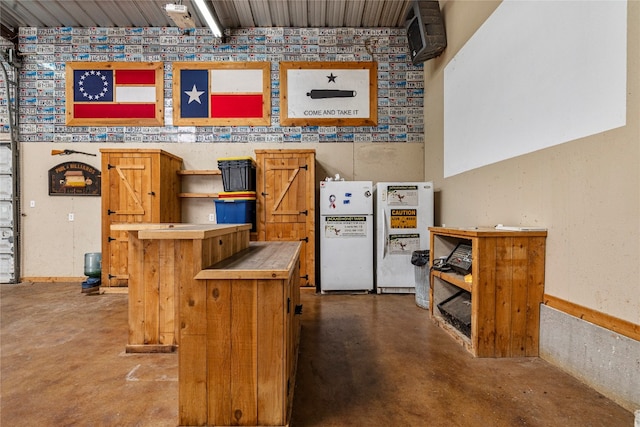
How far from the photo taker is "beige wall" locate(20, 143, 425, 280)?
4809 millimetres

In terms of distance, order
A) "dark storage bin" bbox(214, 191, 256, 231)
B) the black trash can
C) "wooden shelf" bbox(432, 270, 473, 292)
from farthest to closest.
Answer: "dark storage bin" bbox(214, 191, 256, 231), the black trash can, "wooden shelf" bbox(432, 270, 473, 292)

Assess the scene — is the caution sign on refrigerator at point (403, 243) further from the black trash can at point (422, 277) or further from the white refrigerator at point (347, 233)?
the black trash can at point (422, 277)

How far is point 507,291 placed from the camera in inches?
90.0

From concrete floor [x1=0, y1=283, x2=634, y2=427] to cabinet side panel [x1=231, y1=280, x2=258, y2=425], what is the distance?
0.99 feet

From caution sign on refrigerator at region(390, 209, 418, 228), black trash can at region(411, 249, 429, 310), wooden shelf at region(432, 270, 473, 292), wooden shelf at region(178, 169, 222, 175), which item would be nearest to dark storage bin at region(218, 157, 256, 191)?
wooden shelf at region(178, 169, 222, 175)

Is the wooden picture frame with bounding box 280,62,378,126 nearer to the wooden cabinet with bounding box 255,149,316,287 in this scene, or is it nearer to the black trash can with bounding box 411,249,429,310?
the wooden cabinet with bounding box 255,149,316,287

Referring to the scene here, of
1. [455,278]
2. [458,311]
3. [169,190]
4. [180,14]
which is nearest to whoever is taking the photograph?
[455,278]

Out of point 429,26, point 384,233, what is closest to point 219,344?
point 384,233

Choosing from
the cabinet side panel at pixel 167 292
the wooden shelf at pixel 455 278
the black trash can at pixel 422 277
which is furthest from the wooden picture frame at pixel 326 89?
the cabinet side panel at pixel 167 292

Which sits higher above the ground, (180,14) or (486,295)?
(180,14)

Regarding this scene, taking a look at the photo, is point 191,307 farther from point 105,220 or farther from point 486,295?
point 105,220

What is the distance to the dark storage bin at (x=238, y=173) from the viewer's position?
422 centimetres

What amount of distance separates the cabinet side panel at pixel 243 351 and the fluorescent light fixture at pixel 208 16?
407cm

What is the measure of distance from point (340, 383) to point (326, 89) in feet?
14.1
